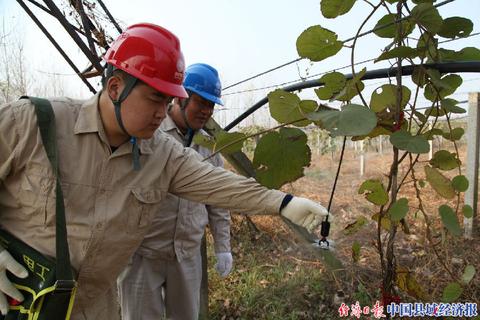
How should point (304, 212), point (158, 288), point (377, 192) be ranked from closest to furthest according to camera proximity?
1. point (377, 192)
2. point (304, 212)
3. point (158, 288)

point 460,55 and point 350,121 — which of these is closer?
point 350,121

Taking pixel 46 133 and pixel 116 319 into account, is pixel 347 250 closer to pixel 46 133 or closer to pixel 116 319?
pixel 116 319

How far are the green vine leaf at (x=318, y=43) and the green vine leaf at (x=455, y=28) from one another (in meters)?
0.27

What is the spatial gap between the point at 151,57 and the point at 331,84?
2.31 ft

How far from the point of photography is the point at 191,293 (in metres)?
2.50

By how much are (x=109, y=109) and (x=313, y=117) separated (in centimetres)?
87

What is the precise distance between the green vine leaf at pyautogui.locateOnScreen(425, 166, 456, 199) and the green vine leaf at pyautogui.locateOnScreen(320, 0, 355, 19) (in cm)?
59

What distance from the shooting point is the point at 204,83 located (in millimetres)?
2396

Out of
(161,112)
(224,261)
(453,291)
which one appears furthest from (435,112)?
(224,261)

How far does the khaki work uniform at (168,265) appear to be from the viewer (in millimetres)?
2258

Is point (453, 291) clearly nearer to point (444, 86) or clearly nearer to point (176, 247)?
point (444, 86)

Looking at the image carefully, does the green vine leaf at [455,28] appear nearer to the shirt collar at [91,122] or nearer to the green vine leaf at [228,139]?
the green vine leaf at [228,139]

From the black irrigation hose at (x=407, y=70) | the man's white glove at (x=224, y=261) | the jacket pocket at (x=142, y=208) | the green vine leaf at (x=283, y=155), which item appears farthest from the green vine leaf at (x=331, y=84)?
the man's white glove at (x=224, y=261)

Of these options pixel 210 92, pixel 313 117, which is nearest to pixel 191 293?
pixel 210 92
